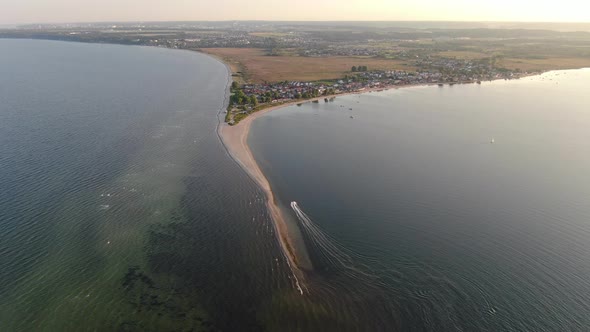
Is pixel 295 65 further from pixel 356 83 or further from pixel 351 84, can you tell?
pixel 351 84

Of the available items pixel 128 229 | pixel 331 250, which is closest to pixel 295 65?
pixel 128 229

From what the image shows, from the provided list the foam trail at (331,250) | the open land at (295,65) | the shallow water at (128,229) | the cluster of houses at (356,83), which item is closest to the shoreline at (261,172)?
the shallow water at (128,229)

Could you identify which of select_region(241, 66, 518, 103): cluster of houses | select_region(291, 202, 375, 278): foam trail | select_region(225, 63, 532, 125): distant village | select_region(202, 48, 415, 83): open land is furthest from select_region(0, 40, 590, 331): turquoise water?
select_region(202, 48, 415, 83): open land

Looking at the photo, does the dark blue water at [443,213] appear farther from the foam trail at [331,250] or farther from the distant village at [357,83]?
the distant village at [357,83]

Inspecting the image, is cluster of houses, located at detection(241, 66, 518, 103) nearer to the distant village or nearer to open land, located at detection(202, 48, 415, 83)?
the distant village

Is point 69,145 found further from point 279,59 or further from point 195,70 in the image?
point 279,59

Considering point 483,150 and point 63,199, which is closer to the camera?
point 63,199

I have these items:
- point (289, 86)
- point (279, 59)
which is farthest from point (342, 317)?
point (279, 59)

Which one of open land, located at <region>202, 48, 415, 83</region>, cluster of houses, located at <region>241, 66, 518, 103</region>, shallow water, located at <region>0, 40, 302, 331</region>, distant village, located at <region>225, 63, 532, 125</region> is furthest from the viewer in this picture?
open land, located at <region>202, 48, 415, 83</region>

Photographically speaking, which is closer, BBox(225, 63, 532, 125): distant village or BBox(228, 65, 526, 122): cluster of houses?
BBox(225, 63, 532, 125): distant village
